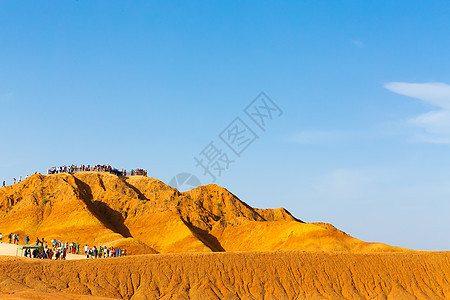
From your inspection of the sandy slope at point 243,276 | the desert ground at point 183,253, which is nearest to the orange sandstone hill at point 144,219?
the desert ground at point 183,253

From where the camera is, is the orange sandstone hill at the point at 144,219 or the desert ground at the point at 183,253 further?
the orange sandstone hill at the point at 144,219

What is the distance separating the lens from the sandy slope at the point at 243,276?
5394cm

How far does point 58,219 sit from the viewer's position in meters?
102

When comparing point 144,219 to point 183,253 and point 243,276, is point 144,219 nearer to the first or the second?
point 183,253

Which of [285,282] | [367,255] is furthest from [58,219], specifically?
[367,255]

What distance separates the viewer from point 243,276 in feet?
217

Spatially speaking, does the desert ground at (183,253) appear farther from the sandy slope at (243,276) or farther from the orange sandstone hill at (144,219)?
the orange sandstone hill at (144,219)

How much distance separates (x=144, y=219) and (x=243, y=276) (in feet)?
158

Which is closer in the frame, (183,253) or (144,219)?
(183,253)

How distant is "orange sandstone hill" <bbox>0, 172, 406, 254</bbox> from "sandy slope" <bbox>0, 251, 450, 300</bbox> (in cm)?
1744

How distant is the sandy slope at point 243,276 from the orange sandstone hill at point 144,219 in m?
17.4

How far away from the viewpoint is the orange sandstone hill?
9631 centimetres

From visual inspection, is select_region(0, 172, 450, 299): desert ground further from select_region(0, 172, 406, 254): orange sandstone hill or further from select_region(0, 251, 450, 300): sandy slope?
select_region(0, 172, 406, 254): orange sandstone hill

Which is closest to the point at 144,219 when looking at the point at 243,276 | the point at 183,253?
the point at 183,253
